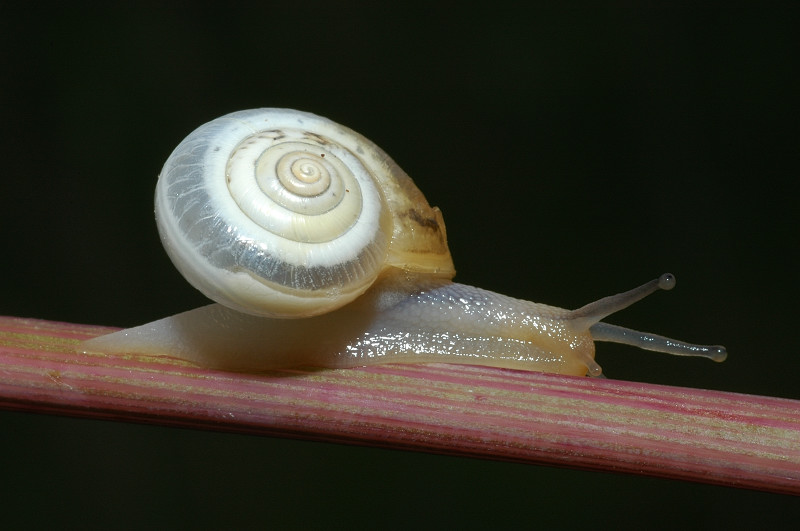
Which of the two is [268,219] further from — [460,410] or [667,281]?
[667,281]

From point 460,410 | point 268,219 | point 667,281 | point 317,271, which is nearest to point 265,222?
point 268,219

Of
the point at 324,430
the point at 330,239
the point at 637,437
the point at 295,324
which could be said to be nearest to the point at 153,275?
the point at 295,324

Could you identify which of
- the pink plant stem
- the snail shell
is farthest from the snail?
the pink plant stem

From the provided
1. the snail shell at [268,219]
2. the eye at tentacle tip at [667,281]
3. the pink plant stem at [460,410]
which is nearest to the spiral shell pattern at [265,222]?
the snail shell at [268,219]

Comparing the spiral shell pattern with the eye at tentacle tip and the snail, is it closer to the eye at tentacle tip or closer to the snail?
the snail

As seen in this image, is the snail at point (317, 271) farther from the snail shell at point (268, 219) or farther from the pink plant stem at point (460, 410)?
the pink plant stem at point (460, 410)

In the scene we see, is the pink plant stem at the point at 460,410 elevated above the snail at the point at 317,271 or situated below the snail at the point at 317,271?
below

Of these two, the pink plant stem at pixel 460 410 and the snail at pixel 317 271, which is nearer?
the pink plant stem at pixel 460 410
